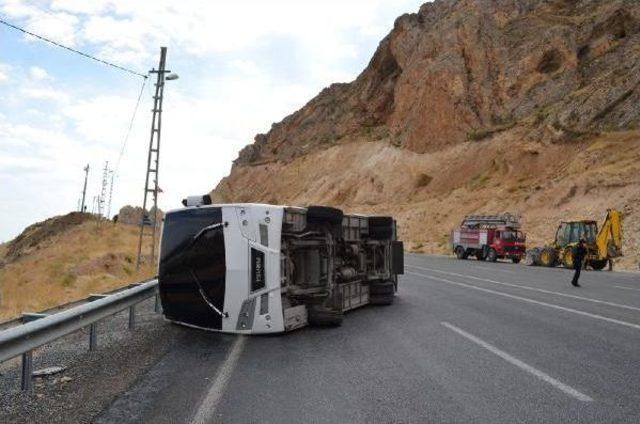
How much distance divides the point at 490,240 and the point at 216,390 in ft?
98.4

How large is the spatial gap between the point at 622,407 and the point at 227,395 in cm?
368

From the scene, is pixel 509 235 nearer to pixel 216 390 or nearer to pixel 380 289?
pixel 380 289

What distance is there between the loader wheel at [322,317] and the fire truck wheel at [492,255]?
2558cm

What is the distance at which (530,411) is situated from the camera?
4.99 meters

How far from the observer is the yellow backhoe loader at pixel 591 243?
2611cm

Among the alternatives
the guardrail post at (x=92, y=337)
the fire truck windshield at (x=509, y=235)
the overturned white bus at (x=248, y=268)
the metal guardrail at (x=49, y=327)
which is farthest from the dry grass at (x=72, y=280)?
the fire truck windshield at (x=509, y=235)

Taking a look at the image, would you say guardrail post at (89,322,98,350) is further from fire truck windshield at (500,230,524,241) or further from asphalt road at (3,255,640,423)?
fire truck windshield at (500,230,524,241)

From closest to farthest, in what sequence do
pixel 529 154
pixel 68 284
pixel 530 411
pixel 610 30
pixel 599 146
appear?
pixel 530 411
pixel 68 284
pixel 599 146
pixel 529 154
pixel 610 30

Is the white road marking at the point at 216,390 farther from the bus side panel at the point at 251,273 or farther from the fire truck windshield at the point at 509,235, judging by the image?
the fire truck windshield at the point at 509,235

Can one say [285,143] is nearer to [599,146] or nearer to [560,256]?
[599,146]

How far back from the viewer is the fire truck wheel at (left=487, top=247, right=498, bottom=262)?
108 ft

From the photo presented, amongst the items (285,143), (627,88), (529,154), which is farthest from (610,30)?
(285,143)

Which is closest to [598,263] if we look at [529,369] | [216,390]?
[529,369]

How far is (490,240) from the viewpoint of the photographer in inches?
1320
